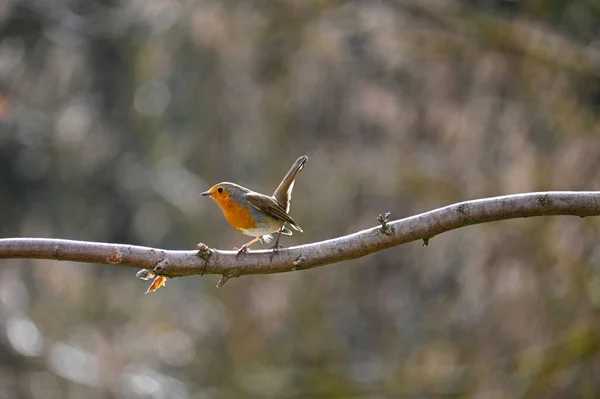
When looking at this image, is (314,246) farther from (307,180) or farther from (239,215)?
(307,180)

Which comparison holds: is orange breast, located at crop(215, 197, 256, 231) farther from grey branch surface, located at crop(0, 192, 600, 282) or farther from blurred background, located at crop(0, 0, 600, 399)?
blurred background, located at crop(0, 0, 600, 399)

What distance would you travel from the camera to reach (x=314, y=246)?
354 centimetres

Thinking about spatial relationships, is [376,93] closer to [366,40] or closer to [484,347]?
[366,40]

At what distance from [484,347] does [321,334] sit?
2436 millimetres

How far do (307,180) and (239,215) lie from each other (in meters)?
5.68

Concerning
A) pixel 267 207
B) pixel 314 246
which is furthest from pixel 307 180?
pixel 314 246

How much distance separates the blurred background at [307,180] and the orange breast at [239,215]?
1.39m

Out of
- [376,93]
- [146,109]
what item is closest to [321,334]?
[376,93]

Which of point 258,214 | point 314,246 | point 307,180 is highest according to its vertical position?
point 307,180

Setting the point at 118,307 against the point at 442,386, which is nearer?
the point at 442,386

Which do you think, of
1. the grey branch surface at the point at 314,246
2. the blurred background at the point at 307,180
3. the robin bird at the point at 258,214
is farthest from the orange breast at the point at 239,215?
the blurred background at the point at 307,180

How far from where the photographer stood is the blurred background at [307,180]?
7930mm

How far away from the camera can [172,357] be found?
41.1ft

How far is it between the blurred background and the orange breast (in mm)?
1388
